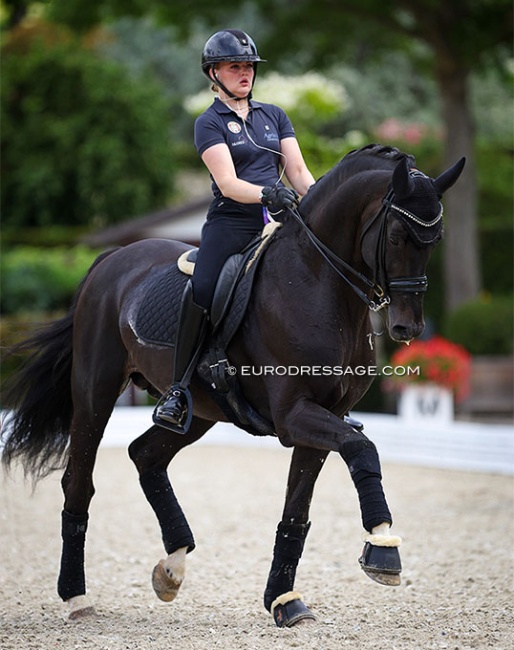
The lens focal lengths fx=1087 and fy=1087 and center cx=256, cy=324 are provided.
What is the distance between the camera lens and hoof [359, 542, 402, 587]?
4.41m

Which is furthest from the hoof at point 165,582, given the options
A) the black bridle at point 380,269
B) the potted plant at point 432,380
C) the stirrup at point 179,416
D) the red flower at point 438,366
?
the red flower at point 438,366

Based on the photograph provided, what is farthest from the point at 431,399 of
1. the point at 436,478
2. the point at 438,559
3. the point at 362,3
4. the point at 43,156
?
the point at 43,156

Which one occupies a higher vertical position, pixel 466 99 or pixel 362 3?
pixel 362 3

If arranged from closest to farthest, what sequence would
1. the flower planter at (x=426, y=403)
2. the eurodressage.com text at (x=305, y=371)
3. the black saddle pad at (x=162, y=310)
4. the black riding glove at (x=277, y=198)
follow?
the eurodressage.com text at (x=305, y=371)
the black riding glove at (x=277, y=198)
the black saddle pad at (x=162, y=310)
the flower planter at (x=426, y=403)

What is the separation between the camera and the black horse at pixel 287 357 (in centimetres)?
452

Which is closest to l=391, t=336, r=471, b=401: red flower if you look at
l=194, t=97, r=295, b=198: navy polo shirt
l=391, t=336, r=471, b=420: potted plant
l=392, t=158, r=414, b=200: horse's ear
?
l=391, t=336, r=471, b=420: potted plant

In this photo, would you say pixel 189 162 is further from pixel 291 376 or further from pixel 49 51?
pixel 291 376

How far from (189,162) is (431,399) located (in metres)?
25.6

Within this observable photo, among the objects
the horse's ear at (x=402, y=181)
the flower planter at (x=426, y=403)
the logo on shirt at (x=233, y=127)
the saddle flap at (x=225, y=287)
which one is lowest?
the flower planter at (x=426, y=403)

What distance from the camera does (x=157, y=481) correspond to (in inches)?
227

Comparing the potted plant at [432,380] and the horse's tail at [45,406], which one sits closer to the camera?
the horse's tail at [45,406]

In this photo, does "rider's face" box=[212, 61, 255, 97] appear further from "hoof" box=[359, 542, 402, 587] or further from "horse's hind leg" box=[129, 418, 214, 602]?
"hoof" box=[359, 542, 402, 587]

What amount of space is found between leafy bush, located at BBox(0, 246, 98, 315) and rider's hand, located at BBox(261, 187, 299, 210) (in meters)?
15.4

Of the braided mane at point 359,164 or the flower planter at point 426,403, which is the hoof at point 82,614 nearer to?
the braided mane at point 359,164
